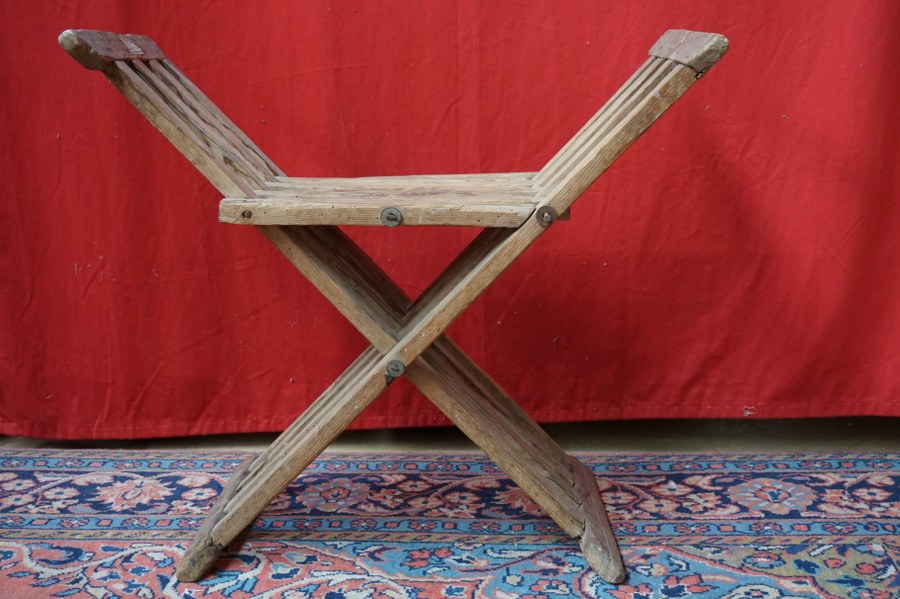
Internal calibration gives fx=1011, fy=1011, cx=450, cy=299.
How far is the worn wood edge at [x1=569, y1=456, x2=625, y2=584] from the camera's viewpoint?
2.02 m

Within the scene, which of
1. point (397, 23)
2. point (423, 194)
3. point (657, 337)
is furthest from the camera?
point (657, 337)

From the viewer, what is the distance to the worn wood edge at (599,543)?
6.62 feet

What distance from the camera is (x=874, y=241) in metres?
2.62

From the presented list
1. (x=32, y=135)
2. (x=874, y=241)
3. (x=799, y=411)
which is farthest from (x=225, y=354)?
(x=874, y=241)

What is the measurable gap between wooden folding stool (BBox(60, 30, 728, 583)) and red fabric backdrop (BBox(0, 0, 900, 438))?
0.41m

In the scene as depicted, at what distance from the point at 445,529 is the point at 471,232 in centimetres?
82

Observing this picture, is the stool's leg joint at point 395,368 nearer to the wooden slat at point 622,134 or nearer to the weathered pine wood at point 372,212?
the weathered pine wood at point 372,212

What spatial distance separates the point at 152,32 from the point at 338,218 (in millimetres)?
1057

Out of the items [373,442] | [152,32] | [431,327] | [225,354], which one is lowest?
[373,442]

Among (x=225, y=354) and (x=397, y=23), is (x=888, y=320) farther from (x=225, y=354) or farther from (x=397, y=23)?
(x=225, y=354)

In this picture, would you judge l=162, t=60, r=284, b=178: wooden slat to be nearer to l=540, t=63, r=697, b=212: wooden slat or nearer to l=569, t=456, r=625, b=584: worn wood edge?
l=540, t=63, r=697, b=212: wooden slat

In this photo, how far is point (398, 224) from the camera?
1.82 metres

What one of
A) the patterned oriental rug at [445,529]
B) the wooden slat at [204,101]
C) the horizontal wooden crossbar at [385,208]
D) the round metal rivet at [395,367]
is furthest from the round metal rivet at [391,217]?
the patterned oriental rug at [445,529]

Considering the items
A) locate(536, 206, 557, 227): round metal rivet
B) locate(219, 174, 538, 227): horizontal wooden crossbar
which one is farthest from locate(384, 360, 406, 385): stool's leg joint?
locate(536, 206, 557, 227): round metal rivet
